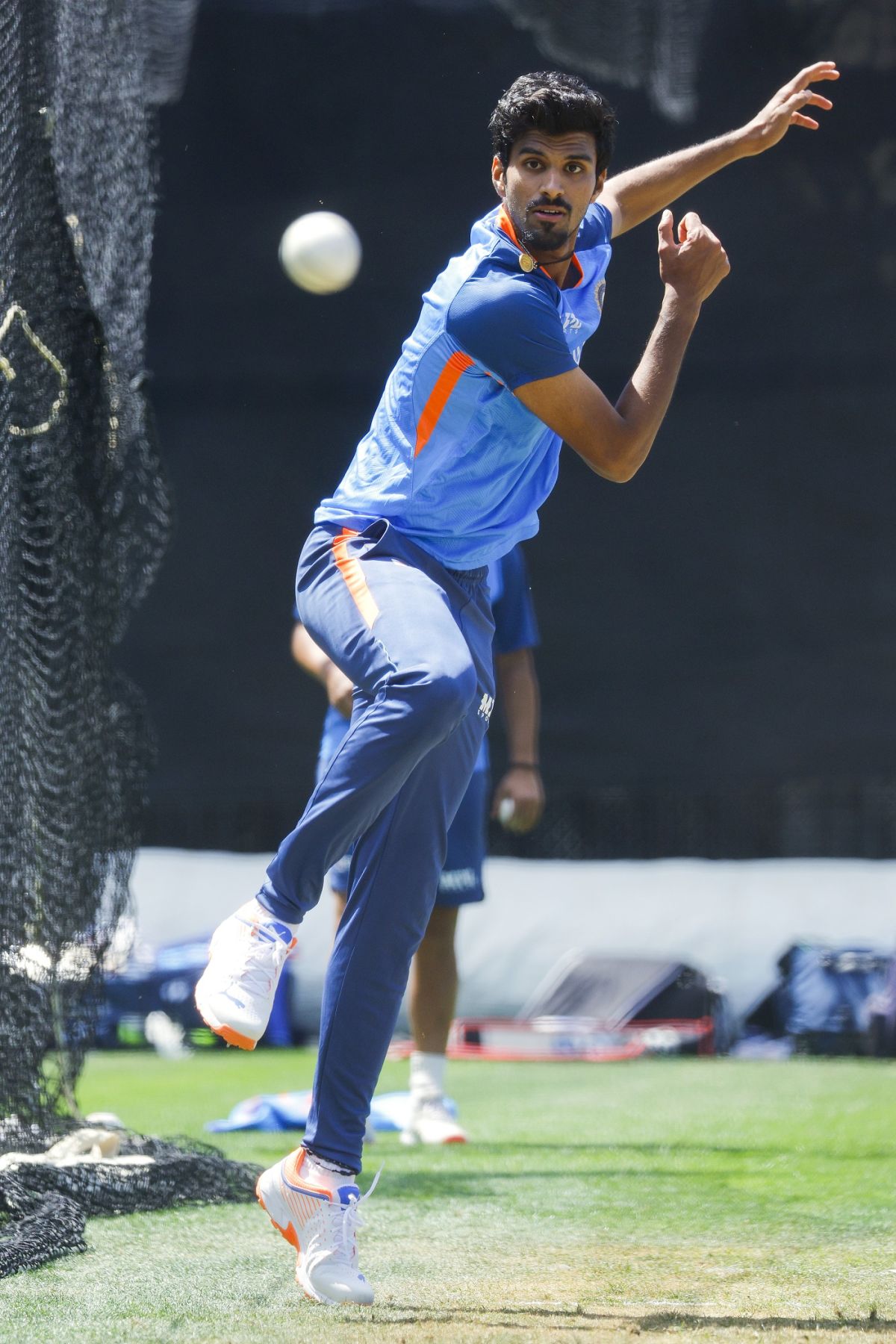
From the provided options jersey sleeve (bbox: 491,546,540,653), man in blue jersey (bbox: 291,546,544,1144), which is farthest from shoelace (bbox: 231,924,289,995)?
jersey sleeve (bbox: 491,546,540,653)

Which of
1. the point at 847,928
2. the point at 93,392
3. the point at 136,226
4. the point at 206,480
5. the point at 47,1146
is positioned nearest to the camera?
the point at 47,1146

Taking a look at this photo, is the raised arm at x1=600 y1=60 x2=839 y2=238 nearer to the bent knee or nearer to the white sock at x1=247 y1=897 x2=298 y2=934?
the bent knee

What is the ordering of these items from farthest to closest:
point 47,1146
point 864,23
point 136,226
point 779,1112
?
point 864,23, point 779,1112, point 136,226, point 47,1146

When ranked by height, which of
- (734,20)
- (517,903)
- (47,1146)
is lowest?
(517,903)

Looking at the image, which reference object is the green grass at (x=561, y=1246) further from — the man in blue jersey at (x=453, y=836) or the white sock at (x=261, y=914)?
the white sock at (x=261, y=914)

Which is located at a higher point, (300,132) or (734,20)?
(734,20)

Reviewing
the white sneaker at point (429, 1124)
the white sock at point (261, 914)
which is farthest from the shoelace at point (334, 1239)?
the white sneaker at point (429, 1124)

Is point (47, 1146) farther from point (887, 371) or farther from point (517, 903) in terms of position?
point (887, 371)

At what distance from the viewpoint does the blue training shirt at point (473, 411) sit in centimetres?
248

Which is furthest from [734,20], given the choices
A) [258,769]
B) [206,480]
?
[258,769]

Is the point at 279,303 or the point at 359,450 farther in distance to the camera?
the point at 279,303

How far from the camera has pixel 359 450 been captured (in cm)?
288

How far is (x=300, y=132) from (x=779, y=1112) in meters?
6.21

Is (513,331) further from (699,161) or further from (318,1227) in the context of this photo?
(318,1227)
